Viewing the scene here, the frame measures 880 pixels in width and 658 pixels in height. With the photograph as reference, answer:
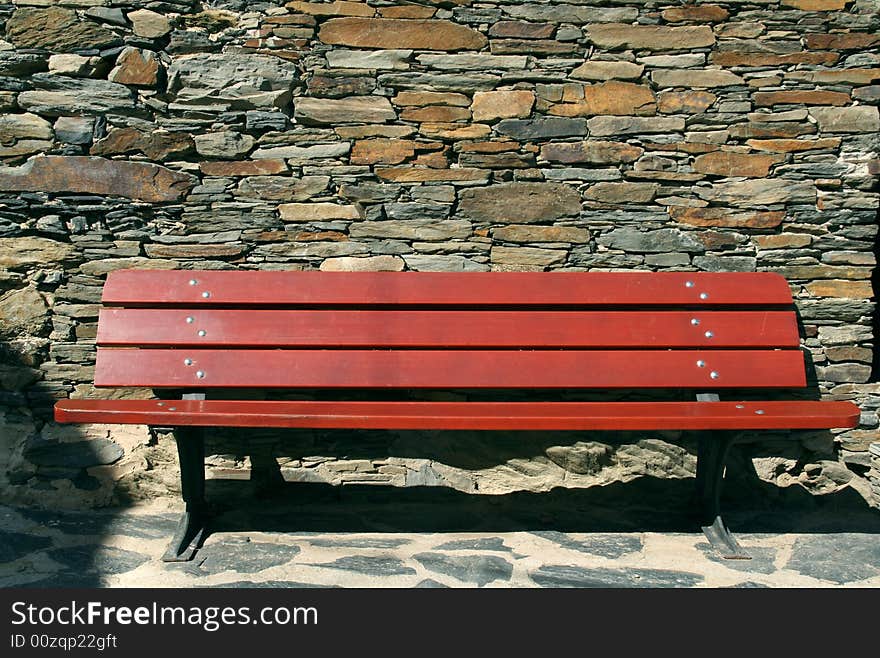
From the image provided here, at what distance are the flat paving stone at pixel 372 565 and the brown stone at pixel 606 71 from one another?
182 centimetres

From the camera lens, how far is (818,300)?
3.53 m

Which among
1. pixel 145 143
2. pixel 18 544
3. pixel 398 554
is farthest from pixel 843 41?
pixel 18 544

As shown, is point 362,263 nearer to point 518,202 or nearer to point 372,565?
point 518,202

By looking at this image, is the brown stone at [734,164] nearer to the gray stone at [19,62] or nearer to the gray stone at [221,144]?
the gray stone at [221,144]

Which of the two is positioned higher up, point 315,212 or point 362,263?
point 315,212

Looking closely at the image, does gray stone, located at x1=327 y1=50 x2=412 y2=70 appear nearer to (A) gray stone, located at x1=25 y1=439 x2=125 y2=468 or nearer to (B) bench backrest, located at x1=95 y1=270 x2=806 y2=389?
(B) bench backrest, located at x1=95 y1=270 x2=806 y2=389

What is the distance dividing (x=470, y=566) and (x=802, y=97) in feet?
6.74

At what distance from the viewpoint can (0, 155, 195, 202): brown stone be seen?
3395 mm

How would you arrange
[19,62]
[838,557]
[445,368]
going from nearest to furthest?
[838,557]
[445,368]
[19,62]

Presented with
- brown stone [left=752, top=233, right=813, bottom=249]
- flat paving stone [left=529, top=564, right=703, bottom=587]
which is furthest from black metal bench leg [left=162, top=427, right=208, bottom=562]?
brown stone [left=752, top=233, right=813, bottom=249]

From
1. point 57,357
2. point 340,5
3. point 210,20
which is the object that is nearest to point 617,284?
point 340,5

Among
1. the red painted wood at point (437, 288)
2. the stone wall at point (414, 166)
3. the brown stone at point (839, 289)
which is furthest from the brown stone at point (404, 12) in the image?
the brown stone at point (839, 289)

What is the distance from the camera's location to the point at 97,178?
3.41 m

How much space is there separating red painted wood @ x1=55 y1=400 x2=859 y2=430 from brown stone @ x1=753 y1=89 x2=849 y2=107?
3.78 feet
